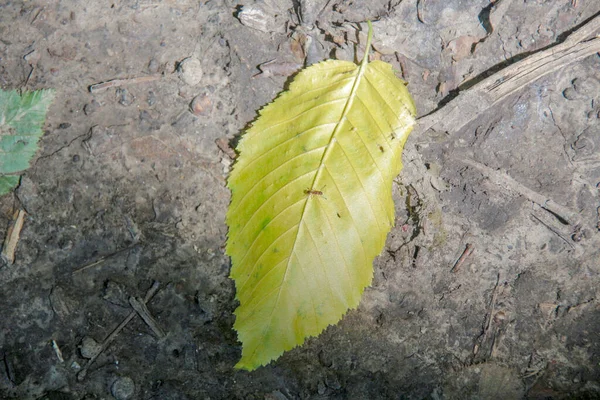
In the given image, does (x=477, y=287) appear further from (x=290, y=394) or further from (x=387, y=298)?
(x=290, y=394)

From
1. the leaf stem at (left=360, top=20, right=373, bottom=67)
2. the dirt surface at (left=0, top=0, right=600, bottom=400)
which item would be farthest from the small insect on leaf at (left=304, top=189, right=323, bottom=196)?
the leaf stem at (left=360, top=20, right=373, bottom=67)

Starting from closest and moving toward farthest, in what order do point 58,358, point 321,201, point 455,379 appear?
point 321,201, point 58,358, point 455,379

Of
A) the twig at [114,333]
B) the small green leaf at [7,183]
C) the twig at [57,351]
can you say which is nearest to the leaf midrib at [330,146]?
the twig at [114,333]

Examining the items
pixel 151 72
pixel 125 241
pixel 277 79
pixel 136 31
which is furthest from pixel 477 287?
pixel 136 31

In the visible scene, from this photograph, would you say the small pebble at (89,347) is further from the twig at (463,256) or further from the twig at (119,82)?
the twig at (463,256)

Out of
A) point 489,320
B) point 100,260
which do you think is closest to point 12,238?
point 100,260

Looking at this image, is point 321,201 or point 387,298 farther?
point 387,298
